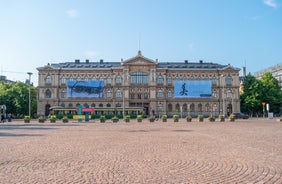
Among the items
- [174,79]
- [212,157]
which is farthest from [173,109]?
[212,157]

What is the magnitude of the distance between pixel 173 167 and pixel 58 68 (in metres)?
79.7

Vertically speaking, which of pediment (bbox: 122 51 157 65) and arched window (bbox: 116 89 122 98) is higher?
pediment (bbox: 122 51 157 65)

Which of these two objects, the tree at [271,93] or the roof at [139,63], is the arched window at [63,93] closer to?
the roof at [139,63]

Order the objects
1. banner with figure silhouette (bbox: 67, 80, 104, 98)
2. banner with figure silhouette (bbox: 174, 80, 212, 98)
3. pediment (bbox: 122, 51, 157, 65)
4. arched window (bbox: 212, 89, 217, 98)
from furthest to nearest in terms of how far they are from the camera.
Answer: arched window (bbox: 212, 89, 217, 98) → pediment (bbox: 122, 51, 157, 65) → banner with figure silhouette (bbox: 67, 80, 104, 98) → banner with figure silhouette (bbox: 174, 80, 212, 98)

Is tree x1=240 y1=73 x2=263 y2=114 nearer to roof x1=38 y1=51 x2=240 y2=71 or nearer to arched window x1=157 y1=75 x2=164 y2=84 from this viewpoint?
roof x1=38 y1=51 x2=240 y2=71

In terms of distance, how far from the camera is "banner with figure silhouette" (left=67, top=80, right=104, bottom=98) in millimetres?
80500

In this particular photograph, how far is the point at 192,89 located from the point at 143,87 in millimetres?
15364

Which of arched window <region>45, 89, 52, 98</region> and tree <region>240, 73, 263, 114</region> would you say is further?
arched window <region>45, 89, 52, 98</region>

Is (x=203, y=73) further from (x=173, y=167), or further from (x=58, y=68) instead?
(x=173, y=167)

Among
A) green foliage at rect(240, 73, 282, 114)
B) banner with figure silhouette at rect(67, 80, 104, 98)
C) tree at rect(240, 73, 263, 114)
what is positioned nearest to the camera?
green foliage at rect(240, 73, 282, 114)

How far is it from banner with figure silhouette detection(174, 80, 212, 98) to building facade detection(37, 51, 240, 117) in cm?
195

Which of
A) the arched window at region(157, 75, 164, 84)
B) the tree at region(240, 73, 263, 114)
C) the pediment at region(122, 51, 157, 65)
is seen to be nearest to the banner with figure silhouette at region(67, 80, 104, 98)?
the pediment at region(122, 51, 157, 65)

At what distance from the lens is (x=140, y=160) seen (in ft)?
33.7

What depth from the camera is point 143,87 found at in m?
83.3
